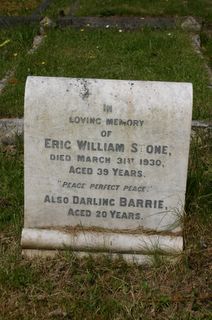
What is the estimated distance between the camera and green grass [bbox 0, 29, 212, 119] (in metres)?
5.84

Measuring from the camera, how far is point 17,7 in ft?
31.1

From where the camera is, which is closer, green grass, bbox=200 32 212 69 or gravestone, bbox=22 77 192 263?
gravestone, bbox=22 77 192 263

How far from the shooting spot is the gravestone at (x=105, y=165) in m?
3.22

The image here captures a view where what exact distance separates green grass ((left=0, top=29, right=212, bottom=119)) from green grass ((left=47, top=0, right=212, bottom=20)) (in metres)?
1.15

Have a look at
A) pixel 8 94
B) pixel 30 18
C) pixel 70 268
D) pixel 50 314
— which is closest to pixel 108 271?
pixel 70 268

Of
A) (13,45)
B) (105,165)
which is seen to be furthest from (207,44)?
(105,165)

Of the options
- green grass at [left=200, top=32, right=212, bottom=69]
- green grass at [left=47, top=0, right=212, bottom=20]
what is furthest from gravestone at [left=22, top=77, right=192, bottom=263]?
green grass at [left=47, top=0, right=212, bottom=20]

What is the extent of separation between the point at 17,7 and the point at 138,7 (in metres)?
1.80

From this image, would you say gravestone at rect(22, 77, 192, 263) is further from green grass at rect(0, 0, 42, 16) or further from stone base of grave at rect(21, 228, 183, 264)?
green grass at rect(0, 0, 42, 16)

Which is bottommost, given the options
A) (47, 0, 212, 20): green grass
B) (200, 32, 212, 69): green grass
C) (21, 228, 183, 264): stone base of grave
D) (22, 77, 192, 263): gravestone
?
(200, 32, 212, 69): green grass

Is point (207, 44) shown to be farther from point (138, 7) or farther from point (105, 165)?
point (105, 165)

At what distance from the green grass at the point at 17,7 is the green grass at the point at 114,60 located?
1355mm

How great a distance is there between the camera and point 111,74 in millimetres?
6340

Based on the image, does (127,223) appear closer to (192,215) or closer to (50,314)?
(192,215)
